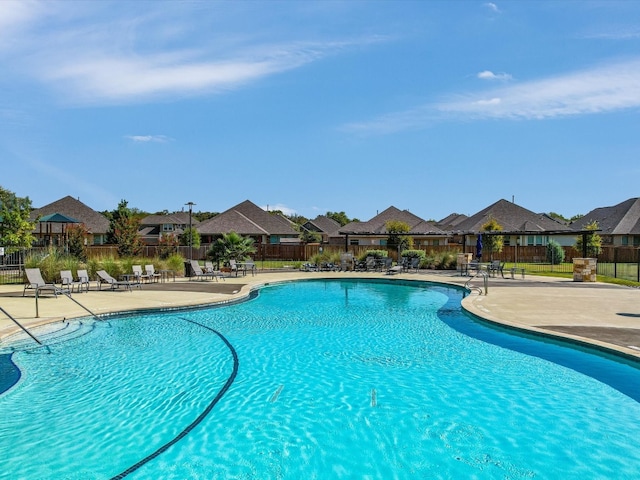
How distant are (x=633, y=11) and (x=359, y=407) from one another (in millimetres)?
12900

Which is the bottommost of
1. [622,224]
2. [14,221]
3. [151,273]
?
[151,273]

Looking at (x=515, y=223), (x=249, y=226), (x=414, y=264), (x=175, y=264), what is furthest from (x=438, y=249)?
(x=249, y=226)

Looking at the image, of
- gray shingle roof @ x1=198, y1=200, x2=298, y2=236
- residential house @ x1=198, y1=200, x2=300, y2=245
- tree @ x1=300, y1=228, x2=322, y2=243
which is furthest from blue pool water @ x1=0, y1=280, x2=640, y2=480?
tree @ x1=300, y1=228, x2=322, y2=243

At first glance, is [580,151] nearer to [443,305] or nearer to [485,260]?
[485,260]

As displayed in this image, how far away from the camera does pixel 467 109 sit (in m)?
18.5

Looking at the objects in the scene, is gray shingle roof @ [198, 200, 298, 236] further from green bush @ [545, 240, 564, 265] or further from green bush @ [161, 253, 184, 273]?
green bush @ [545, 240, 564, 265]

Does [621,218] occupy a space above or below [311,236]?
above

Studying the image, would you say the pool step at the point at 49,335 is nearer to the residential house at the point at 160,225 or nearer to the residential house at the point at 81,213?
the residential house at the point at 81,213

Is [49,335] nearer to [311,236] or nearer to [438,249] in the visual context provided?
[438,249]

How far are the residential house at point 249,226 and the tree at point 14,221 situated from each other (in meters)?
17.2

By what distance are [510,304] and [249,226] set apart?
123 feet

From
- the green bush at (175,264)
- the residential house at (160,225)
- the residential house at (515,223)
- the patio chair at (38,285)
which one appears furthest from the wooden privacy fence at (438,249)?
the residential house at (160,225)

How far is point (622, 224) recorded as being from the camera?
4803cm

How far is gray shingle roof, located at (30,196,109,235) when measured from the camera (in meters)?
47.6
